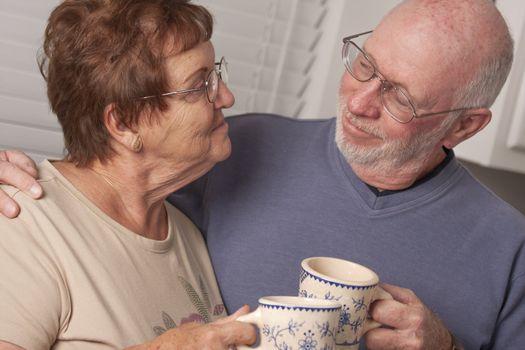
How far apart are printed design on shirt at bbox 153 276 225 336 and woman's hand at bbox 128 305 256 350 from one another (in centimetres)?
21

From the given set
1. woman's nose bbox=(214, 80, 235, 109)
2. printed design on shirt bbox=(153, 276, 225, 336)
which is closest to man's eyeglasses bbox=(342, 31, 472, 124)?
woman's nose bbox=(214, 80, 235, 109)

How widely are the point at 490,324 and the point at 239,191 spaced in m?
0.61

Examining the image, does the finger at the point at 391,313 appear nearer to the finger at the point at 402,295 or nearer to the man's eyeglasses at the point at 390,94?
the finger at the point at 402,295

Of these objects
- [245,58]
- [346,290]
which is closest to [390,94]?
[346,290]

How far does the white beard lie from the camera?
1.52 meters

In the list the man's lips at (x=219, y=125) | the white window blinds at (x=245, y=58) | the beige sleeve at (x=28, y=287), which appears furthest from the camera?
the white window blinds at (x=245, y=58)

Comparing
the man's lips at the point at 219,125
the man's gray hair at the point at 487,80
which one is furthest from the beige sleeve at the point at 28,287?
the man's gray hair at the point at 487,80

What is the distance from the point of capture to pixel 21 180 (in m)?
1.17

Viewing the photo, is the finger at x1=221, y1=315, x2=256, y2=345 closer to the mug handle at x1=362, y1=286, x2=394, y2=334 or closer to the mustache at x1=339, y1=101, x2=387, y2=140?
the mug handle at x1=362, y1=286, x2=394, y2=334

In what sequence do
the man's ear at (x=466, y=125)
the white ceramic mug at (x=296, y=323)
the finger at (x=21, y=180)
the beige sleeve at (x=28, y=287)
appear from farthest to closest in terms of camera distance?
the man's ear at (x=466, y=125)
the finger at (x=21, y=180)
the beige sleeve at (x=28, y=287)
the white ceramic mug at (x=296, y=323)

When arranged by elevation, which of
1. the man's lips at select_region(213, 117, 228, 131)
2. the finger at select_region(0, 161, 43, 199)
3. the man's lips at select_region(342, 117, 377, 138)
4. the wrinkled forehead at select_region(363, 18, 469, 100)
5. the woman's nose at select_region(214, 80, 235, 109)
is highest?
the wrinkled forehead at select_region(363, 18, 469, 100)

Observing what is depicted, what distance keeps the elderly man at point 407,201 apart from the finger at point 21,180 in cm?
47

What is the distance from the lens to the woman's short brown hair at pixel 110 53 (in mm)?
1224

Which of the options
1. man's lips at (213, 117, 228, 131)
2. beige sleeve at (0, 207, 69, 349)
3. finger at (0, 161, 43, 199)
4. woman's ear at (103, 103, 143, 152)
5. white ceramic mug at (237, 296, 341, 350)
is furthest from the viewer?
man's lips at (213, 117, 228, 131)
